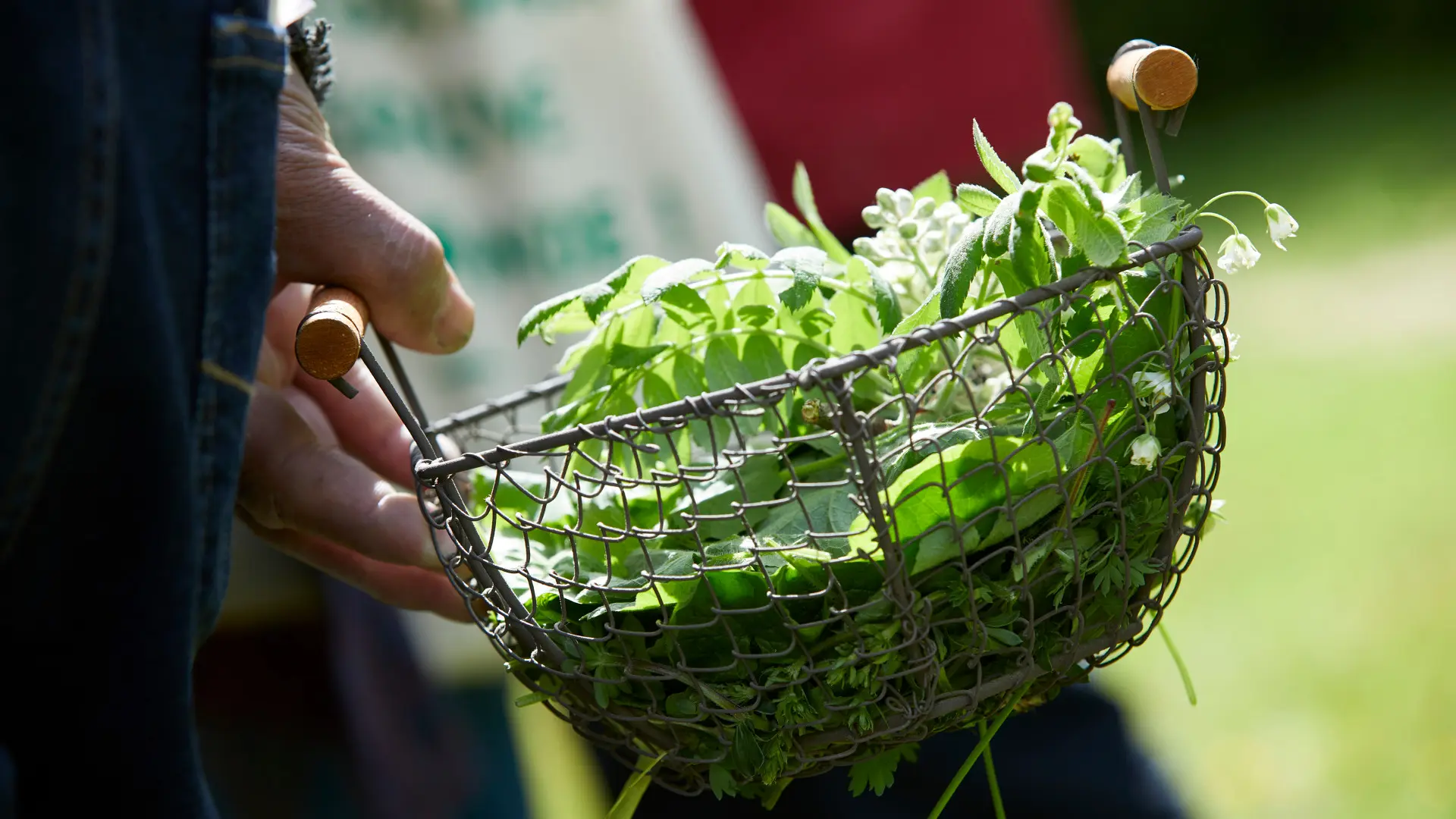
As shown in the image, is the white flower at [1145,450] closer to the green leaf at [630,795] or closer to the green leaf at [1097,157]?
the green leaf at [1097,157]

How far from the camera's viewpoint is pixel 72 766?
0.40 meters

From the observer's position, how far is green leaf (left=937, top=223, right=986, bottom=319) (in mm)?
405

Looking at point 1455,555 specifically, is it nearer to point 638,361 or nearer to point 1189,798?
point 1189,798

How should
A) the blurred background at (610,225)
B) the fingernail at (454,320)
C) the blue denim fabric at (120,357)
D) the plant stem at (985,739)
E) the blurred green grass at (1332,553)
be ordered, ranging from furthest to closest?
1. the blurred green grass at (1332,553)
2. the blurred background at (610,225)
3. the fingernail at (454,320)
4. the plant stem at (985,739)
5. the blue denim fabric at (120,357)

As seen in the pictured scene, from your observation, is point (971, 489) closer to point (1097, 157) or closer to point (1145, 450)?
point (1145, 450)

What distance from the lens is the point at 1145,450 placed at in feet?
1.38

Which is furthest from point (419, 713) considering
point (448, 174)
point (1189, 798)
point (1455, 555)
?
point (1455, 555)

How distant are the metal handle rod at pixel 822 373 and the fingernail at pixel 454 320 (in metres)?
0.16

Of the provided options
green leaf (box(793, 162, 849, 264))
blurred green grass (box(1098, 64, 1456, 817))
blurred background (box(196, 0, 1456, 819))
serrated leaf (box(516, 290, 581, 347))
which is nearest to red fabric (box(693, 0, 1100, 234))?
blurred background (box(196, 0, 1456, 819))

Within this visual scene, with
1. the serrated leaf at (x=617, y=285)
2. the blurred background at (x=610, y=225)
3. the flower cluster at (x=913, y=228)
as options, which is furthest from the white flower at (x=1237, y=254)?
the blurred background at (x=610, y=225)

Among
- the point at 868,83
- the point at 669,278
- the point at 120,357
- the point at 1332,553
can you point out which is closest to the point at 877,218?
the point at 669,278

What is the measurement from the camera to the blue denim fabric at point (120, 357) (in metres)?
0.36

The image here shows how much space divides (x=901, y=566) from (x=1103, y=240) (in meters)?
0.14

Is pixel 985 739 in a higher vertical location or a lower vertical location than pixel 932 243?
lower
